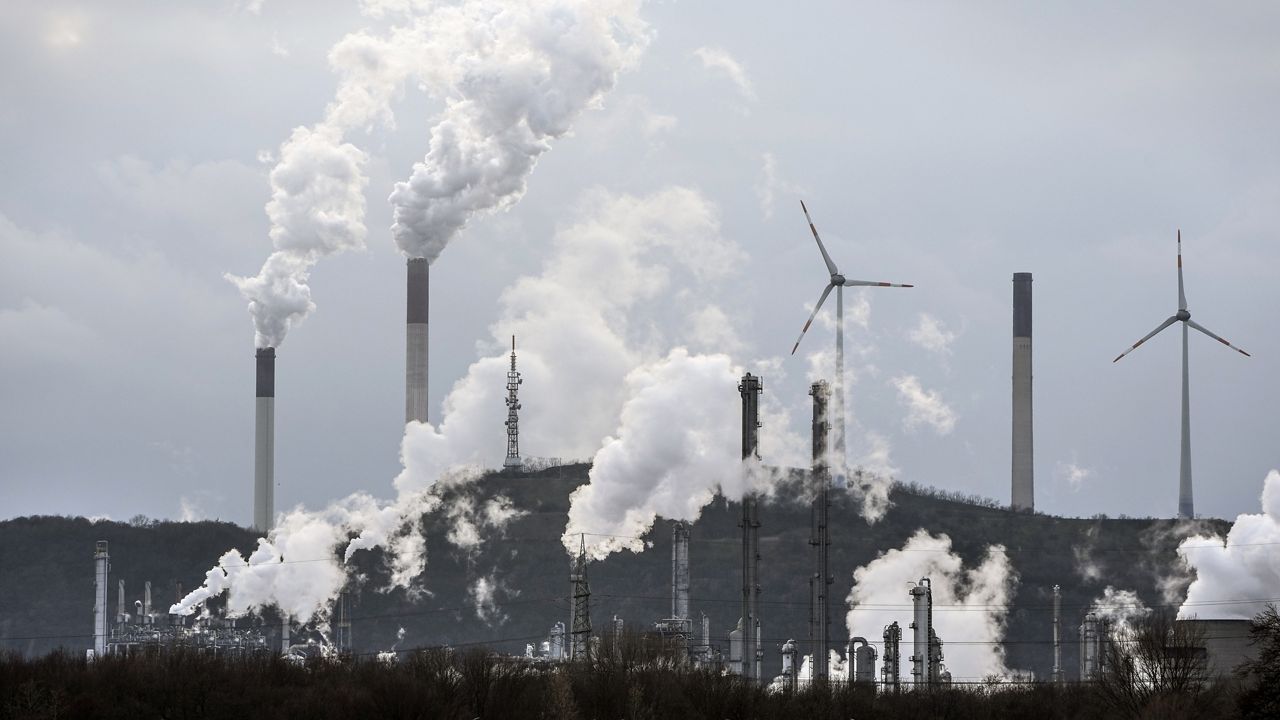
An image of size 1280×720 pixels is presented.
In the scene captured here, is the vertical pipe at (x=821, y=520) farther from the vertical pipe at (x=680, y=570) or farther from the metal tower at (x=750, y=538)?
the vertical pipe at (x=680, y=570)

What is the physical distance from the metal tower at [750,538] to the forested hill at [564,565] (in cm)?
4928

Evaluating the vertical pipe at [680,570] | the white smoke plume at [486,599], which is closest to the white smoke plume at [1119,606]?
the vertical pipe at [680,570]

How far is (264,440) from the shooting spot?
14125 cm

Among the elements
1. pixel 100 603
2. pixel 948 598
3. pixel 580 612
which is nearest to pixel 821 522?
pixel 580 612

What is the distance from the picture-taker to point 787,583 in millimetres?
165000

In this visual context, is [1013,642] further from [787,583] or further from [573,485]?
[573,485]

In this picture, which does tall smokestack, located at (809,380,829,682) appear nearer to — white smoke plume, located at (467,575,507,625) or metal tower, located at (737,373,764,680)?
metal tower, located at (737,373,764,680)

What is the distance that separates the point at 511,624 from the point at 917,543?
120ft

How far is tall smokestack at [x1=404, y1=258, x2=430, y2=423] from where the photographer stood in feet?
449

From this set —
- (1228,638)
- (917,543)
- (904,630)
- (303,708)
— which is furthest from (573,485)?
(303,708)

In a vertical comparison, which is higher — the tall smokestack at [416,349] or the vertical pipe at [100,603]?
the tall smokestack at [416,349]

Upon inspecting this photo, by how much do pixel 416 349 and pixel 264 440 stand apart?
536 inches

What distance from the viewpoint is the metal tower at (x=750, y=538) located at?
96375mm

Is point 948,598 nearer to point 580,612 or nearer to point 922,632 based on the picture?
point 922,632
